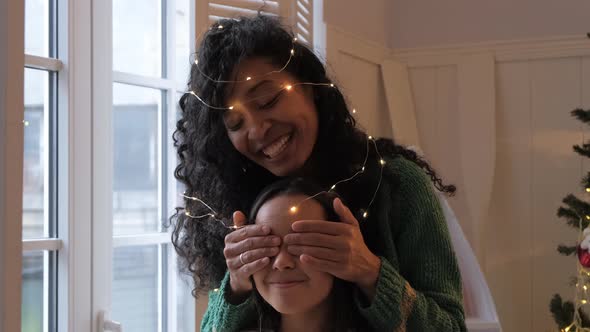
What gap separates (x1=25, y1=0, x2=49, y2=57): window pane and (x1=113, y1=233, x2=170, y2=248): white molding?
0.55 m

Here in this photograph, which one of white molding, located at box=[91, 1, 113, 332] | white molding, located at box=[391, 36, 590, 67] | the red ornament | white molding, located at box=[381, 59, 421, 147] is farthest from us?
white molding, located at box=[381, 59, 421, 147]

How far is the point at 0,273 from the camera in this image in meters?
0.93

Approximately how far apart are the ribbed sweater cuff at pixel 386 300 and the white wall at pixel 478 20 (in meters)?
2.06

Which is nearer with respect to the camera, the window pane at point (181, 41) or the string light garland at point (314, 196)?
the string light garland at point (314, 196)

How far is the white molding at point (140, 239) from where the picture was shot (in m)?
2.05

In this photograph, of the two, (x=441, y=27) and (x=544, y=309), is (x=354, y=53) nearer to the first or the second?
(x=441, y=27)

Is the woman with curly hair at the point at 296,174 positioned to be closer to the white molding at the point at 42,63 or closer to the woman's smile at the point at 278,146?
the woman's smile at the point at 278,146

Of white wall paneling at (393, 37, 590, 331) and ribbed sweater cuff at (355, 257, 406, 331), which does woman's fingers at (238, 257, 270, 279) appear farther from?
white wall paneling at (393, 37, 590, 331)

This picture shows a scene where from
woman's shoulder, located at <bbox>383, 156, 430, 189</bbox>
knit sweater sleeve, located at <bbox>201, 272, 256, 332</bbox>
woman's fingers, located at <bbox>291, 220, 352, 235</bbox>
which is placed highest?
woman's shoulder, located at <bbox>383, 156, 430, 189</bbox>

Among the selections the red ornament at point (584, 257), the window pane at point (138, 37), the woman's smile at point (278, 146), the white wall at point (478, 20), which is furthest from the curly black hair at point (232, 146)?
the white wall at point (478, 20)

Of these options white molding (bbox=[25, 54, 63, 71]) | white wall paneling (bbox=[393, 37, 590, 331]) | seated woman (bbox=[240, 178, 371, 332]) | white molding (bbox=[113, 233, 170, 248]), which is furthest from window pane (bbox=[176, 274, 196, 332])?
white wall paneling (bbox=[393, 37, 590, 331])

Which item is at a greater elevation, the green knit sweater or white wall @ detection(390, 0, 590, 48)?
white wall @ detection(390, 0, 590, 48)

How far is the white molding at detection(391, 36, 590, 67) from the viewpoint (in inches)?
124

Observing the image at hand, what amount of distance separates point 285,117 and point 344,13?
1959 mm
